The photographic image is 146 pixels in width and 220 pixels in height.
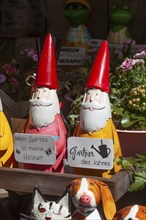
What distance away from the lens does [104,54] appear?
1661 mm

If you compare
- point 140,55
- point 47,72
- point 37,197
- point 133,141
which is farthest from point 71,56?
point 37,197

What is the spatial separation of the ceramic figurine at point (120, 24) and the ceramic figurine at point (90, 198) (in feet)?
3.81

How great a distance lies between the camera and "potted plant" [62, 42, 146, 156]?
1.90 meters

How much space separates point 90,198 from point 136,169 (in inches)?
12.9

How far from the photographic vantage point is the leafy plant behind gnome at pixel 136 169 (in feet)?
5.42

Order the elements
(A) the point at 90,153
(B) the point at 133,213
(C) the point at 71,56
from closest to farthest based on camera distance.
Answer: (B) the point at 133,213 < (A) the point at 90,153 < (C) the point at 71,56

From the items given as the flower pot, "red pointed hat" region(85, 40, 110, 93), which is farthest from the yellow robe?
the flower pot

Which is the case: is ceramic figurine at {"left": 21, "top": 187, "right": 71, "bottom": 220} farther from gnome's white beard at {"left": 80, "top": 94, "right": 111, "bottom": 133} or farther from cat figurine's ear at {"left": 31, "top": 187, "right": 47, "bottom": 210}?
gnome's white beard at {"left": 80, "top": 94, "right": 111, "bottom": 133}

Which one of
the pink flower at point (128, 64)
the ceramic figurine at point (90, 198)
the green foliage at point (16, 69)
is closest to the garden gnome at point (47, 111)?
the ceramic figurine at point (90, 198)

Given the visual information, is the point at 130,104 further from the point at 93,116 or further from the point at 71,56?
the point at 71,56

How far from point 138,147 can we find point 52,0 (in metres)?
1.21

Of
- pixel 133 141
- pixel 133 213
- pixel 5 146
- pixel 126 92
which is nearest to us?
pixel 133 213

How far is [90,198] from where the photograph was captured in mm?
1420

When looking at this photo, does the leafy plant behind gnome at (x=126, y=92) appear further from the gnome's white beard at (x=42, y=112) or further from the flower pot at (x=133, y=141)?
the gnome's white beard at (x=42, y=112)
